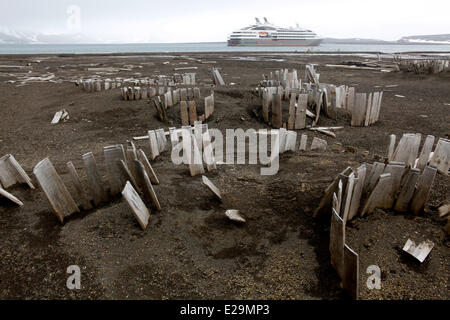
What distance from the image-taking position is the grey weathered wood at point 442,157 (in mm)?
4375

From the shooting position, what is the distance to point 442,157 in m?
4.43

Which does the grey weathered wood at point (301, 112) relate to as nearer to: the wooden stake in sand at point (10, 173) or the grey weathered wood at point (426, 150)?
the grey weathered wood at point (426, 150)

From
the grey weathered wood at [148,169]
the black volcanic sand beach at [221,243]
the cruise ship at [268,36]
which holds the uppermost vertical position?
the cruise ship at [268,36]

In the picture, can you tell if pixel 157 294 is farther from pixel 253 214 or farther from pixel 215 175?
pixel 215 175

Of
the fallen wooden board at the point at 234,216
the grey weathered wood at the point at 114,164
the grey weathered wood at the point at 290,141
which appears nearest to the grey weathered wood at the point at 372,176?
the fallen wooden board at the point at 234,216

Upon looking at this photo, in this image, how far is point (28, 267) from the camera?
2840mm

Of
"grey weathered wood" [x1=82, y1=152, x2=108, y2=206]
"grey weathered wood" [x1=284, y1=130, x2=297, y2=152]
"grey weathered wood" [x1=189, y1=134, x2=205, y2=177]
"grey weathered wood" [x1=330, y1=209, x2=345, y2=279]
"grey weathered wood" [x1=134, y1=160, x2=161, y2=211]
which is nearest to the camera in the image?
"grey weathered wood" [x1=330, y1=209, x2=345, y2=279]

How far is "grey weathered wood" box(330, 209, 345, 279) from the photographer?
8.18ft

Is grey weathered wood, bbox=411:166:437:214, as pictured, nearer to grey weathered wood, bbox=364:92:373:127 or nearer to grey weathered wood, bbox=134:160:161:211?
grey weathered wood, bbox=134:160:161:211

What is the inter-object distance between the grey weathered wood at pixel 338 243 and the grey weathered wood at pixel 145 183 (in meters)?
1.92

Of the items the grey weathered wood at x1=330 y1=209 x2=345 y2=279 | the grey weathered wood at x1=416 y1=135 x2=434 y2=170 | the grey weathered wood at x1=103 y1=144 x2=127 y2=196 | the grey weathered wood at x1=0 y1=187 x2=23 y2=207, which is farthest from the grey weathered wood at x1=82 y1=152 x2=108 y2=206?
the grey weathered wood at x1=416 y1=135 x2=434 y2=170

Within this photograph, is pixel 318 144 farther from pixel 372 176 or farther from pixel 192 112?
pixel 192 112

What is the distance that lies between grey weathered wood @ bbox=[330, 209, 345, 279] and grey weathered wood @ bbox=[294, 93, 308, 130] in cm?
510

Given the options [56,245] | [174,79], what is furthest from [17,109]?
[56,245]
